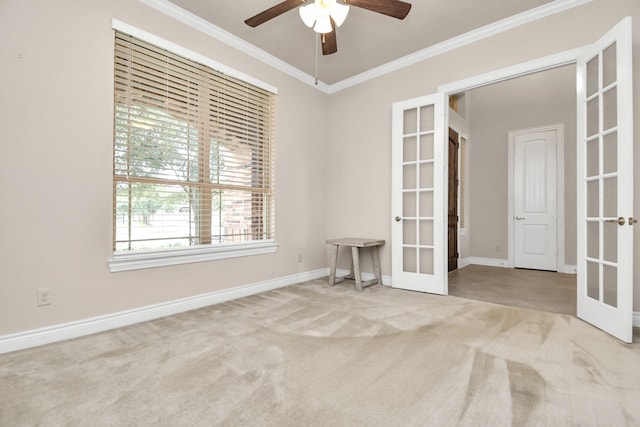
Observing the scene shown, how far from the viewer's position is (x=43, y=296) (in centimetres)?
219


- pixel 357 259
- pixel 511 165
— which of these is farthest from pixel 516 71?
pixel 511 165

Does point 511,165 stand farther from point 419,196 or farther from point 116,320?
point 116,320

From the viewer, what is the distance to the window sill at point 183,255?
2.55 meters

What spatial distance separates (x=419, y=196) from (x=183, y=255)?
2.69 m

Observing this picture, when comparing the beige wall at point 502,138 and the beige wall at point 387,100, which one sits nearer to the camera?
the beige wall at point 387,100

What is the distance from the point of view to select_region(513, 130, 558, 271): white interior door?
5.18 m

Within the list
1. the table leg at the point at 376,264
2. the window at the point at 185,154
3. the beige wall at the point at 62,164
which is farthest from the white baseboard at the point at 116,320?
the table leg at the point at 376,264

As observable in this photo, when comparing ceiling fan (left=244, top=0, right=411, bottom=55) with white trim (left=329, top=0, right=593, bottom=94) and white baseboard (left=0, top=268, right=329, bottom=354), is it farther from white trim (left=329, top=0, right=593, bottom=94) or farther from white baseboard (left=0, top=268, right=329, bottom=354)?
white baseboard (left=0, top=268, right=329, bottom=354)

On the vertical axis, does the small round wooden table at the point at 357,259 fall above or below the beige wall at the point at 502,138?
below

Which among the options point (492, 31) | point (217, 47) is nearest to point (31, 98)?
point (217, 47)

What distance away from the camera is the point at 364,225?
4.27 metres

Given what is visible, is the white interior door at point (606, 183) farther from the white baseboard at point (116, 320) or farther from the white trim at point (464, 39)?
the white baseboard at point (116, 320)

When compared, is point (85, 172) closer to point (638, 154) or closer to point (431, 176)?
point (431, 176)

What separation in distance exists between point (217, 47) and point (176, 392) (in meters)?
3.17
